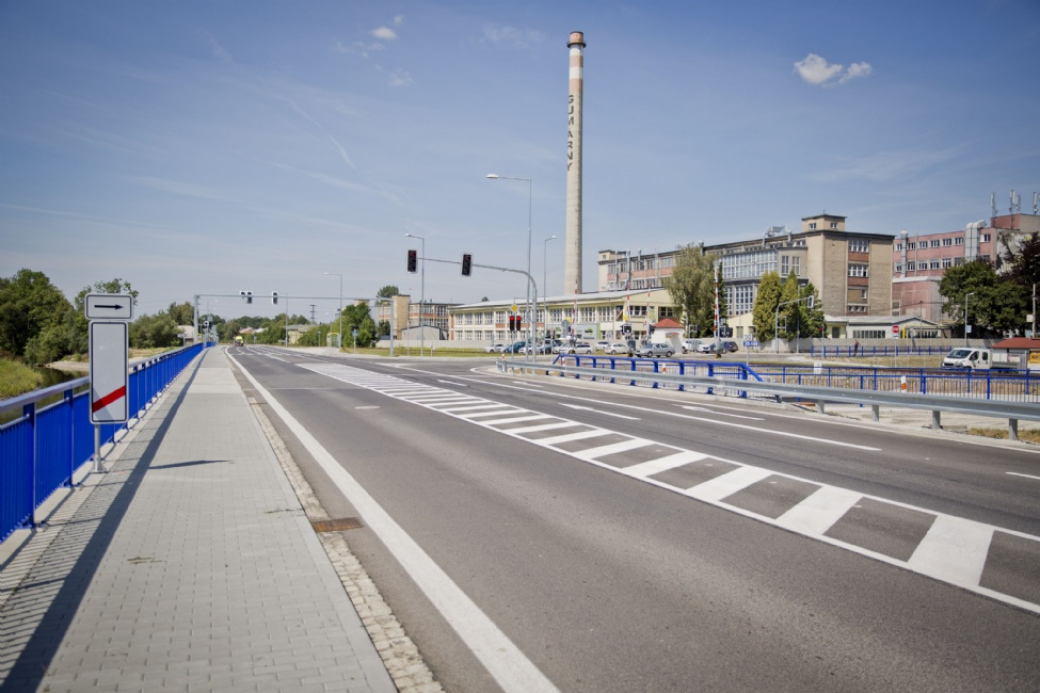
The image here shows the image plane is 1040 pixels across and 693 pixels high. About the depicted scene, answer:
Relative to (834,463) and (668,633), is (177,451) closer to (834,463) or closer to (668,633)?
(668,633)

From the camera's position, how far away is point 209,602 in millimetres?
4910

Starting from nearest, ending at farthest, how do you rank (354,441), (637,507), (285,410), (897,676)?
→ (897,676), (637,507), (354,441), (285,410)

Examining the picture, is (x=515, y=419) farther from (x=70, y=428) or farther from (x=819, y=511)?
(x=70, y=428)

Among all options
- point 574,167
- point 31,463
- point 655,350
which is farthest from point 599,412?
point 574,167

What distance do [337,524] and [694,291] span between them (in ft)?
287

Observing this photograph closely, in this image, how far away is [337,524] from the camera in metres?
7.43

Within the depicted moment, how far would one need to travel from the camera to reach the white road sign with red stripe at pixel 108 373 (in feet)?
30.2

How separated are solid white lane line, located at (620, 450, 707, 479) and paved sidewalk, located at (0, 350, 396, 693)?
15.6 ft

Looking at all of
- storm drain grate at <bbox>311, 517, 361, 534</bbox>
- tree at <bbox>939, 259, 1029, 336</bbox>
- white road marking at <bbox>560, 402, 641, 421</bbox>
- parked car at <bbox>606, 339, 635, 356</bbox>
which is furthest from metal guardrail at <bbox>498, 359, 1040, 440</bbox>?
tree at <bbox>939, 259, 1029, 336</bbox>

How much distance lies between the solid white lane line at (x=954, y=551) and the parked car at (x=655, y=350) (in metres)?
54.5

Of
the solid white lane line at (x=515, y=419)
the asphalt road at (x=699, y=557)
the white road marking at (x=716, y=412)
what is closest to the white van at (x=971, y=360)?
the white road marking at (x=716, y=412)

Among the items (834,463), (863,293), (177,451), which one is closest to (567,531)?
(834,463)

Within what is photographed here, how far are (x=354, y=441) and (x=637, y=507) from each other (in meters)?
7.05

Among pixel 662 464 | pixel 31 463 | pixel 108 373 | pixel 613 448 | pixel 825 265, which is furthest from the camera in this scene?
pixel 825 265
